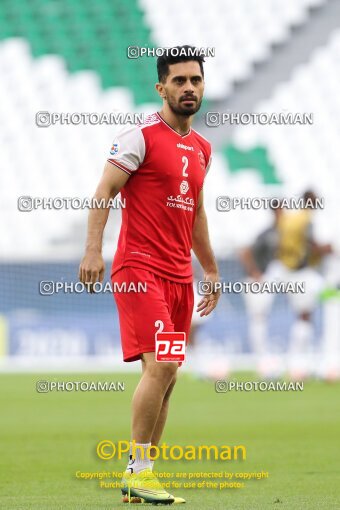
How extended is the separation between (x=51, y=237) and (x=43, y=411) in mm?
9968

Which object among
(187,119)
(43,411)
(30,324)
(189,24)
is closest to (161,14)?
(189,24)

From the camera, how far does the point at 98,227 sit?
4.83m

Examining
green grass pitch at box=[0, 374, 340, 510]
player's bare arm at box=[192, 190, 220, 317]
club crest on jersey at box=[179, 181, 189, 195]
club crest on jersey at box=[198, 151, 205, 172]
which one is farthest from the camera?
player's bare arm at box=[192, 190, 220, 317]

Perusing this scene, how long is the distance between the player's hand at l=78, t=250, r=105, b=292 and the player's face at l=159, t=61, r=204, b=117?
2.52 ft

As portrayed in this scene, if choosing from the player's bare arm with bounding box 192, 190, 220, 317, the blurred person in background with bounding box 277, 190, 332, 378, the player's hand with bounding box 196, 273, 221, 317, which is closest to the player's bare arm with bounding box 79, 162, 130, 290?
the player's bare arm with bounding box 192, 190, 220, 317

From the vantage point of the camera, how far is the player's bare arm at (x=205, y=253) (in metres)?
5.50

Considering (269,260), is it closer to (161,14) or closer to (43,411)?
(43,411)

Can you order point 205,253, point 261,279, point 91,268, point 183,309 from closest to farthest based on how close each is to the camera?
point 91,268, point 183,309, point 205,253, point 261,279

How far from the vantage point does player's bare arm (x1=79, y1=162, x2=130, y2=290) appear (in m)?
4.73

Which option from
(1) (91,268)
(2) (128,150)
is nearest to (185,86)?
(2) (128,150)

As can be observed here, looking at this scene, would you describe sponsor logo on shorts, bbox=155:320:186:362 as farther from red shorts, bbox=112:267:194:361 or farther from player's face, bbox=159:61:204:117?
player's face, bbox=159:61:204:117

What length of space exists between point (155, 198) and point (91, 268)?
20.0 inches

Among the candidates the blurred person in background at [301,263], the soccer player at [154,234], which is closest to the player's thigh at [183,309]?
the soccer player at [154,234]

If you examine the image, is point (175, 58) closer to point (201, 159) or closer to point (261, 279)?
point (201, 159)
